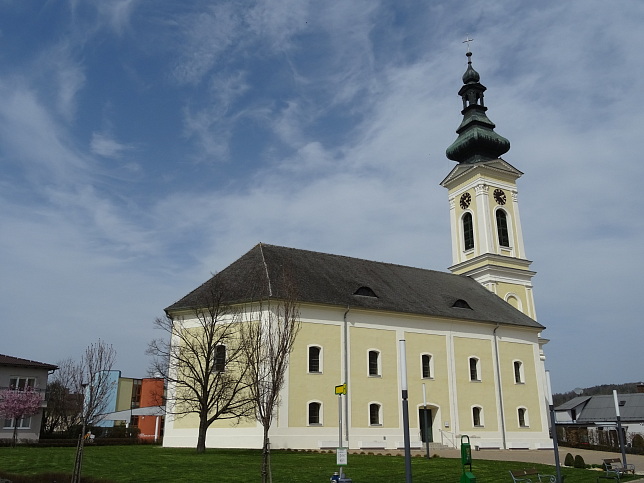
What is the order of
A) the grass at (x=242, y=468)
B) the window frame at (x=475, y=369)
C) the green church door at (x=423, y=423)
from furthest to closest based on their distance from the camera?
the window frame at (x=475, y=369), the green church door at (x=423, y=423), the grass at (x=242, y=468)

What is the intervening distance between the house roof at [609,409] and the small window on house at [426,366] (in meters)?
35.3

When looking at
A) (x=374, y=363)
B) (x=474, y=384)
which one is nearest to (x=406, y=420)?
(x=374, y=363)

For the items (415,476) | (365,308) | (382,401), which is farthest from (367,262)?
(415,476)

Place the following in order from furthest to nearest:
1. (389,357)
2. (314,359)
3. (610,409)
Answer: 1. (610,409)
2. (389,357)
3. (314,359)

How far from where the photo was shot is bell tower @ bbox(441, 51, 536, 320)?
150 feet

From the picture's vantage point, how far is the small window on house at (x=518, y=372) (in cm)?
3812

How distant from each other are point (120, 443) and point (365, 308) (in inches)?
744

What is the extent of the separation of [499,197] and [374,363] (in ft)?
73.2

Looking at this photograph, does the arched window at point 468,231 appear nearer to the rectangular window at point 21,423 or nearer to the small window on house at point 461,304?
the small window on house at point 461,304

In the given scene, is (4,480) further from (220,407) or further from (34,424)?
(34,424)

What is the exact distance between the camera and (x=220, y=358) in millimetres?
30719

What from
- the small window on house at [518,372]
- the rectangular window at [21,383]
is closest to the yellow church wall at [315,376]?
the small window on house at [518,372]

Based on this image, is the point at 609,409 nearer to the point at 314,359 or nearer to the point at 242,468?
the point at 314,359

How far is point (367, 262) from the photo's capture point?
40.0 metres
